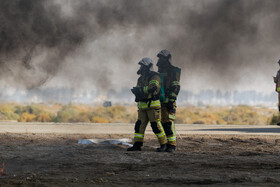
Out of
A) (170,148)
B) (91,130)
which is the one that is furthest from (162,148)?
(91,130)

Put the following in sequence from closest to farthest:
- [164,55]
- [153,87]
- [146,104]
→ [153,87] < [146,104] < [164,55]

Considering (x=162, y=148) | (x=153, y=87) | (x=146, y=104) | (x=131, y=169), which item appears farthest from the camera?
(x=162, y=148)

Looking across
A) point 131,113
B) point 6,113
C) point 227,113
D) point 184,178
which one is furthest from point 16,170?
point 227,113

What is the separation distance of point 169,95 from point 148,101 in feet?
1.82

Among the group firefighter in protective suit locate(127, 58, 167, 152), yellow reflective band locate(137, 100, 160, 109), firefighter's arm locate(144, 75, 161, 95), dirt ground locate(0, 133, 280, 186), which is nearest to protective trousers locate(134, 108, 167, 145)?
firefighter in protective suit locate(127, 58, 167, 152)

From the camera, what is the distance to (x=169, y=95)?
27.2 ft

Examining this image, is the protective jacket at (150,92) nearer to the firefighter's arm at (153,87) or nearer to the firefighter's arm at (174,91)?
the firefighter's arm at (153,87)

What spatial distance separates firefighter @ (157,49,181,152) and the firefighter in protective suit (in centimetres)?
16

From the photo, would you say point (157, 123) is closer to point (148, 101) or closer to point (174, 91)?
point (148, 101)

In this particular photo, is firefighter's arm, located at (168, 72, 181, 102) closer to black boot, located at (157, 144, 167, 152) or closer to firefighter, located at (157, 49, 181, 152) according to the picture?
firefighter, located at (157, 49, 181, 152)

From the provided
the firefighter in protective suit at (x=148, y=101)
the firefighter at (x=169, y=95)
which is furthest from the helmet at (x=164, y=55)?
the firefighter in protective suit at (x=148, y=101)

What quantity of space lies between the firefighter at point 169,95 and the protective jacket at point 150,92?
1.09 ft

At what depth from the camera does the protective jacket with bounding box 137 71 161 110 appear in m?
7.90

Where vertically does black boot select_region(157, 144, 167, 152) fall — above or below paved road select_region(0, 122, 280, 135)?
below
